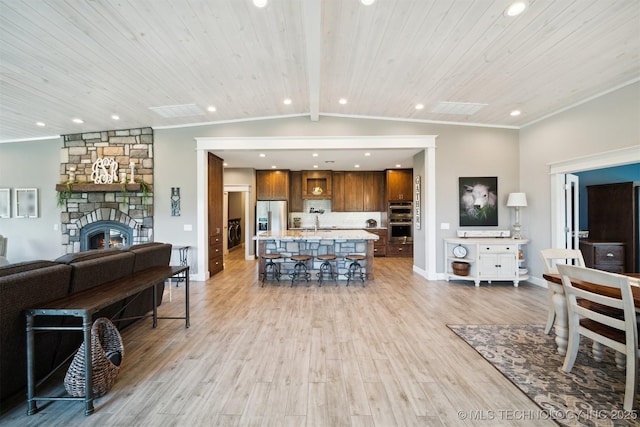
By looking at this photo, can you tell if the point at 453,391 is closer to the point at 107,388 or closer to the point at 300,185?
the point at 107,388

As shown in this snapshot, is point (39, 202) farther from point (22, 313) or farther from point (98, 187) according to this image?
point (22, 313)

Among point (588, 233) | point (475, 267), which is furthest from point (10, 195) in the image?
point (588, 233)

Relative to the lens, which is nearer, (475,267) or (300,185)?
(475,267)

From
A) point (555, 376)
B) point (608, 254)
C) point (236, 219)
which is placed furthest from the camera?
point (236, 219)

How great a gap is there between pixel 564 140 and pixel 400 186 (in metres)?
4.14

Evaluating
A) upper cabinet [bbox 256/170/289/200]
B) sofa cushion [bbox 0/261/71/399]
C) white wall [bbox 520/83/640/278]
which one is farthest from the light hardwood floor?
upper cabinet [bbox 256/170/289/200]

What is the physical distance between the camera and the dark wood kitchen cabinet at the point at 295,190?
8586mm

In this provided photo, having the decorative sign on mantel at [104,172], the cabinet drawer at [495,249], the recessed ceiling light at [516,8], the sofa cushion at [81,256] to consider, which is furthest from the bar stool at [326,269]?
the decorative sign on mantel at [104,172]

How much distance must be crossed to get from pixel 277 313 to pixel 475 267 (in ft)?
12.2

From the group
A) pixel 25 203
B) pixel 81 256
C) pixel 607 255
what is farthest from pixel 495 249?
pixel 25 203

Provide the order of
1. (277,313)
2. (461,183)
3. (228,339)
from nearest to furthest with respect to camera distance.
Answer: (228,339) → (277,313) → (461,183)

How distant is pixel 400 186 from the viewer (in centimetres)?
819

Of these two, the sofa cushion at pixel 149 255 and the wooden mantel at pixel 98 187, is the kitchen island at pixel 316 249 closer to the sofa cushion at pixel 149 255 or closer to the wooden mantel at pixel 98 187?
the sofa cushion at pixel 149 255

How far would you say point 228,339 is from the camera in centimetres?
288
